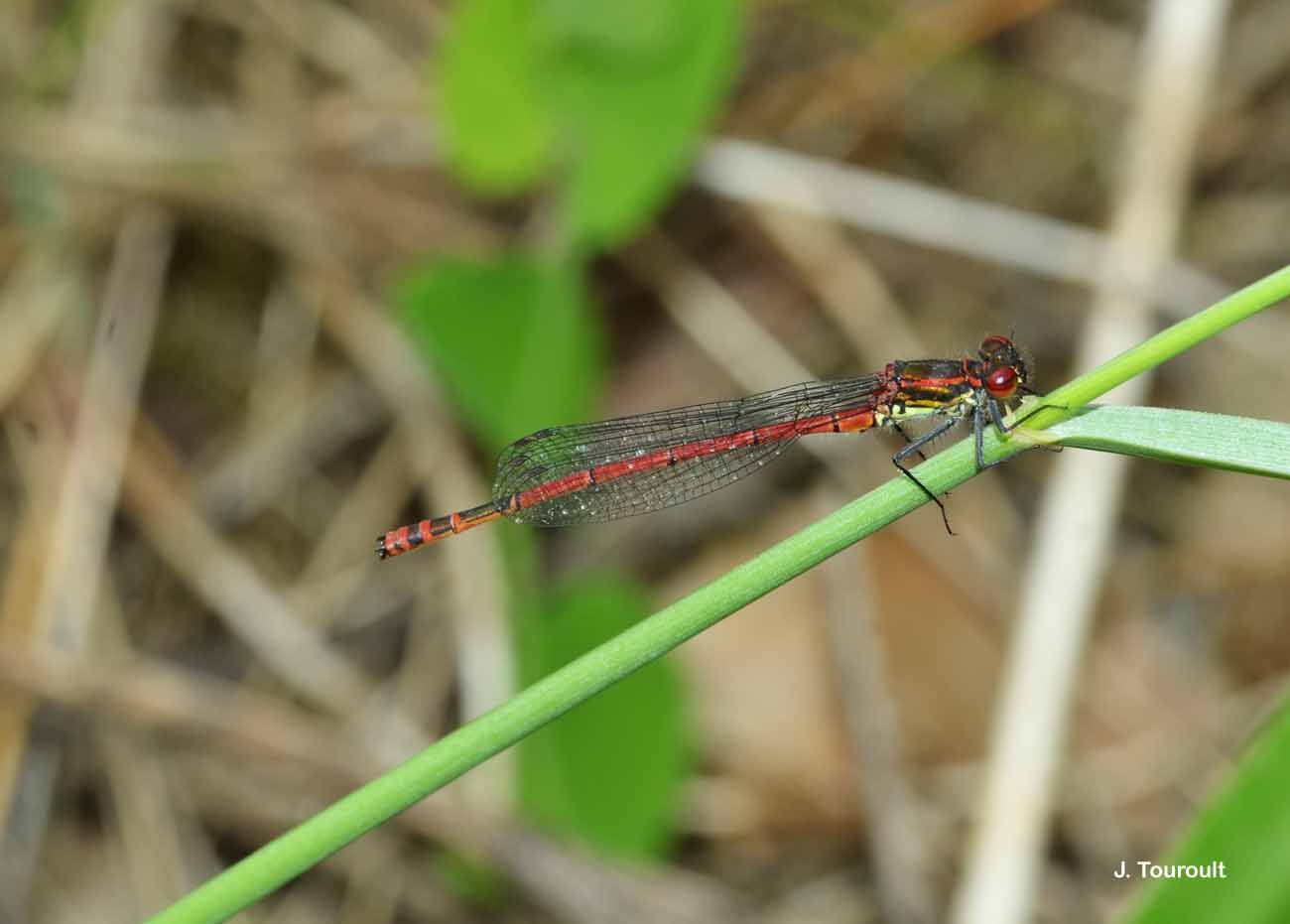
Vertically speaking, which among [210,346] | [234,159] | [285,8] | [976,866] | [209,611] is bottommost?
[976,866]

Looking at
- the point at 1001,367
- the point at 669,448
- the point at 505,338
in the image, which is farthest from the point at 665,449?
the point at 1001,367

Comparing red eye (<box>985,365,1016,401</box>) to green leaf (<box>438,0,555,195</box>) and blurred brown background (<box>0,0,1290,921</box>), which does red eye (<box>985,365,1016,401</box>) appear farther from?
green leaf (<box>438,0,555,195</box>)

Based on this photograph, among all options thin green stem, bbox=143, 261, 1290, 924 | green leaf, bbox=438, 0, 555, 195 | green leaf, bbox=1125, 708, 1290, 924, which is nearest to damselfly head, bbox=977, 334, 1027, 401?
thin green stem, bbox=143, 261, 1290, 924

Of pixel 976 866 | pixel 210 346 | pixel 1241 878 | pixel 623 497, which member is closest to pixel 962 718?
pixel 976 866

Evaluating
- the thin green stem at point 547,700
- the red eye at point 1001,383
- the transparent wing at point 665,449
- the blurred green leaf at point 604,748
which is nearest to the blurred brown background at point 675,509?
the blurred green leaf at point 604,748

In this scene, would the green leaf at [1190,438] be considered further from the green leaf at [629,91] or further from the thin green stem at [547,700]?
the green leaf at [629,91]

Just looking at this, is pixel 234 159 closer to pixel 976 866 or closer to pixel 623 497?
pixel 623 497
